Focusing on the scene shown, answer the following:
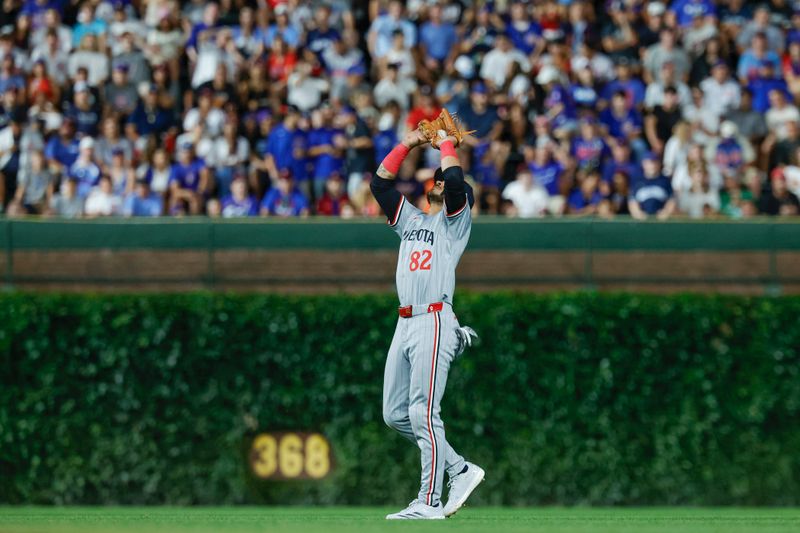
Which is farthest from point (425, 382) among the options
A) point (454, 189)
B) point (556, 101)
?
point (556, 101)

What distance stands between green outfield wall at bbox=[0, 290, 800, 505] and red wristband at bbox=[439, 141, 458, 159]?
4257 mm

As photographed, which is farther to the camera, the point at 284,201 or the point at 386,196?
the point at 284,201

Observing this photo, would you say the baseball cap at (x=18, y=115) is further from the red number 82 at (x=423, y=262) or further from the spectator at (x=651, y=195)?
the red number 82 at (x=423, y=262)

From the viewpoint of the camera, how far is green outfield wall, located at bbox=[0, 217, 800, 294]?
42.3 feet

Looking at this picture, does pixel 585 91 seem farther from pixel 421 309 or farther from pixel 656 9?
pixel 421 309

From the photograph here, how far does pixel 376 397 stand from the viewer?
41.2ft

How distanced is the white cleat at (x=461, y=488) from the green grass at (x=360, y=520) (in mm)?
119

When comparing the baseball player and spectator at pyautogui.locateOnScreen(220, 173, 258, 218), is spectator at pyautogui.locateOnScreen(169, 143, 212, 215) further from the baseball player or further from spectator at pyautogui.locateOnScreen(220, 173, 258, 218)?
the baseball player

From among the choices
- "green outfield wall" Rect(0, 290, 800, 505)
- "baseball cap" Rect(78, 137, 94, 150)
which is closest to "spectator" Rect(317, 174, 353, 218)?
"green outfield wall" Rect(0, 290, 800, 505)

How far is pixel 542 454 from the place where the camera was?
12.4 metres

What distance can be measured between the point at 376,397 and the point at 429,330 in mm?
4308

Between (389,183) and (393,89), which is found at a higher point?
(393,89)

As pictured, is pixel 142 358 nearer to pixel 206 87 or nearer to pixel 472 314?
pixel 472 314

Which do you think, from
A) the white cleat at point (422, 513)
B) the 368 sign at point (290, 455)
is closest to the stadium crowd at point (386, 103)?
the 368 sign at point (290, 455)
